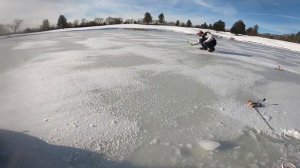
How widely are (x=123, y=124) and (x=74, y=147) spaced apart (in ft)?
3.00

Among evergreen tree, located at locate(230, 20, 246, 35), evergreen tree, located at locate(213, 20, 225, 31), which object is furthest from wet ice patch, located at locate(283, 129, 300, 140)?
evergreen tree, located at locate(213, 20, 225, 31)

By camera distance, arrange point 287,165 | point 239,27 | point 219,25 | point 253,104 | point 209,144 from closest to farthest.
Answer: point 287,165, point 209,144, point 253,104, point 239,27, point 219,25

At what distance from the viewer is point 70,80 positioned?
6.34 m

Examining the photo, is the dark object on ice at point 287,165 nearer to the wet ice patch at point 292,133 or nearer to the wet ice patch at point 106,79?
the wet ice patch at point 292,133

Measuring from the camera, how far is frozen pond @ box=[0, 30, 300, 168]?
11.7 ft

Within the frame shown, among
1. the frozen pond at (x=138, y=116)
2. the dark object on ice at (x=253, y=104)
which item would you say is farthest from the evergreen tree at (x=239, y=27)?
the dark object on ice at (x=253, y=104)

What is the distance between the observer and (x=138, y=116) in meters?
4.66

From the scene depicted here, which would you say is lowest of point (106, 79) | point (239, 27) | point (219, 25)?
point (106, 79)

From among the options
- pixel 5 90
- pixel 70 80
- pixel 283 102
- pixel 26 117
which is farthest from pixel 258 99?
pixel 5 90

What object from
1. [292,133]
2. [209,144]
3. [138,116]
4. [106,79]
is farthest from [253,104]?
[106,79]

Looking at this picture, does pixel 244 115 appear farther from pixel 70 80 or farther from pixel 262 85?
pixel 70 80

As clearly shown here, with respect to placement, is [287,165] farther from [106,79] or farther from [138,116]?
[106,79]

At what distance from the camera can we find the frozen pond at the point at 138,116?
3.57 m

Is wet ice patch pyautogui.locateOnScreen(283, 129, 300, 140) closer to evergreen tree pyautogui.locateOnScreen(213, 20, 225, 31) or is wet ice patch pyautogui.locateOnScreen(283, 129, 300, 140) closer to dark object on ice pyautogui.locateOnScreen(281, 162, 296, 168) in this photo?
dark object on ice pyautogui.locateOnScreen(281, 162, 296, 168)
